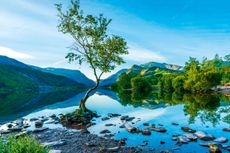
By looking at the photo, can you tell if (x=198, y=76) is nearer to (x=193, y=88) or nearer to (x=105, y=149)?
(x=193, y=88)

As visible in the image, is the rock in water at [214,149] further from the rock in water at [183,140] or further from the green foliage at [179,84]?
the green foliage at [179,84]

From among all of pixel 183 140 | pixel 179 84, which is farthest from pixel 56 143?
pixel 179 84


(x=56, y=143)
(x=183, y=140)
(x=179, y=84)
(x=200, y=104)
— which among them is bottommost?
(x=56, y=143)

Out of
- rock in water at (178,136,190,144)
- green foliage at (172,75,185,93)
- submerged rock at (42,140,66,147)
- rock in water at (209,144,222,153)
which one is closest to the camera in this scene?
rock in water at (209,144,222,153)

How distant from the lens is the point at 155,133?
29984mm

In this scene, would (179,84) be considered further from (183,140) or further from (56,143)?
(56,143)

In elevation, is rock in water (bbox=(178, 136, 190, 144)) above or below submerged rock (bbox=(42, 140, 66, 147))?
above

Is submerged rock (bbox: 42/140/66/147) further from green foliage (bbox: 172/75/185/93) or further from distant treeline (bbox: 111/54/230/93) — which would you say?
green foliage (bbox: 172/75/185/93)

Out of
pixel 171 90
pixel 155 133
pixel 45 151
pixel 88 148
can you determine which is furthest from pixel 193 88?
pixel 45 151

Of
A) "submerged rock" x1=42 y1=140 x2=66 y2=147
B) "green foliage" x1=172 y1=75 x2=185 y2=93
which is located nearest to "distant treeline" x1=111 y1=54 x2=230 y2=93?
"green foliage" x1=172 y1=75 x2=185 y2=93

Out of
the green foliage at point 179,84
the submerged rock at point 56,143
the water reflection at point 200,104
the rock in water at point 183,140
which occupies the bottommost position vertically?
the submerged rock at point 56,143

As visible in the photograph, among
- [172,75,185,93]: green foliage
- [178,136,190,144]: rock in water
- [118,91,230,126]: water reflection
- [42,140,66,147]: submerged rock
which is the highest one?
[172,75,185,93]: green foliage

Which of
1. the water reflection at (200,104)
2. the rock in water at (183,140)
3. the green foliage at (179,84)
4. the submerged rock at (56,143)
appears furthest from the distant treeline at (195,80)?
the submerged rock at (56,143)

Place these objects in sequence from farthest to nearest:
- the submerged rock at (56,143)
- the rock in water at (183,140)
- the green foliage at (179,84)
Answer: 1. the green foliage at (179,84)
2. the rock in water at (183,140)
3. the submerged rock at (56,143)
